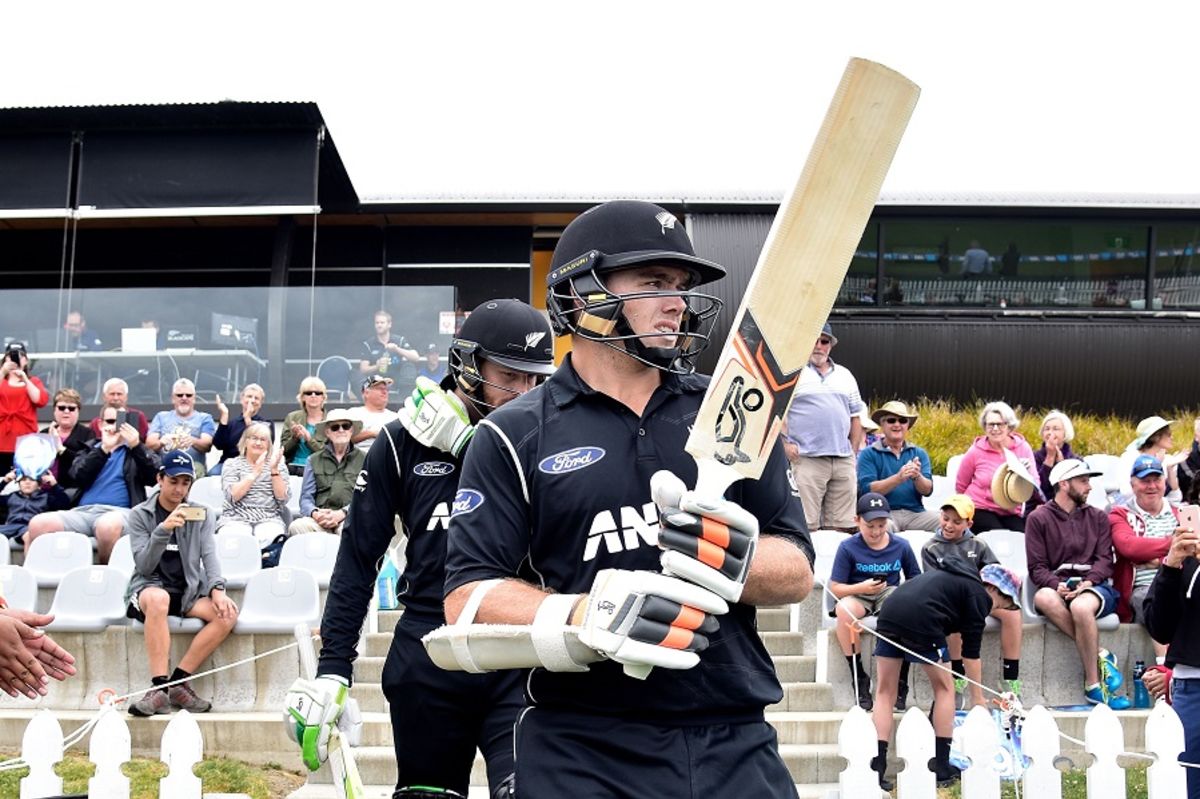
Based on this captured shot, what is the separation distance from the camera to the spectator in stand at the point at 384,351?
13.0 meters

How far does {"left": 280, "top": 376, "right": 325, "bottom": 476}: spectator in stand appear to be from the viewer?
10.2m

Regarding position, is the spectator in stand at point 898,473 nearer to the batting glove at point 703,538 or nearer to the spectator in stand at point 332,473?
the spectator in stand at point 332,473

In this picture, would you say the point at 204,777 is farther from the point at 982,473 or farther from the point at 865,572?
the point at 982,473

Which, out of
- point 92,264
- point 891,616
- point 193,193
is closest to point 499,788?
point 891,616

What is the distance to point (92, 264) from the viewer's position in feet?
55.2

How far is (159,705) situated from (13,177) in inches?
369

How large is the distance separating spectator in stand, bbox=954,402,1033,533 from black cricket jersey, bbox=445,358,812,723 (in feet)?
23.9

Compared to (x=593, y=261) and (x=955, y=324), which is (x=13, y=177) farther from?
(x=593, y=261)

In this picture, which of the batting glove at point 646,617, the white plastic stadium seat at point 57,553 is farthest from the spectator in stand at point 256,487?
the batting glove at point 646,617

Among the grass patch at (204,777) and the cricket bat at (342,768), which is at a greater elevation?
the cricket bat at (342,768)

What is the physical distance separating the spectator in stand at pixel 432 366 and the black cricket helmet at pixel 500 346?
8.20 meters

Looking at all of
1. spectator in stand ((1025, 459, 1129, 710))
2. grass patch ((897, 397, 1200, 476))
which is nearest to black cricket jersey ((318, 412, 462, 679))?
spectator in stand ((1025, 459, 1129, 710))

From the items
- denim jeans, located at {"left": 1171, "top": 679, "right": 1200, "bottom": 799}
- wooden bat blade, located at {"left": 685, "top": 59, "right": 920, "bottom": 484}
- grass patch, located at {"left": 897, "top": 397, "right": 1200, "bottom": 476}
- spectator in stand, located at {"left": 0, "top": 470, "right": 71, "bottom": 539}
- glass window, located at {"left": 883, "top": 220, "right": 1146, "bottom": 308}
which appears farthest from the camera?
glass window, located at {"left": 883, "top": 220, "right": 1146, "bottom": 308}

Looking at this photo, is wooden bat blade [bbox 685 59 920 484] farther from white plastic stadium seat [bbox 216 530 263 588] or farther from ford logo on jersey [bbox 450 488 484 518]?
white plastic stadium seat [bbox 216 530 263 588]
